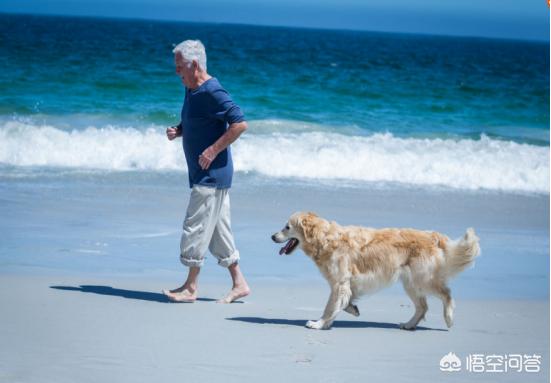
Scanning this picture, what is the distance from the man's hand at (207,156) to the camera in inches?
223

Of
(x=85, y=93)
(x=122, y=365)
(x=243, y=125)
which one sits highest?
(x=85, y=93)

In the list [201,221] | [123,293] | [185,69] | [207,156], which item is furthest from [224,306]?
[185,69]

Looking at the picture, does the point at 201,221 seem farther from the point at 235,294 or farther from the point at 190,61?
the point at 190,61

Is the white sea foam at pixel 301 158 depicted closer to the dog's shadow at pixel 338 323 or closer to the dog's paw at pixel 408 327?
the dog's shadow at pixel 338 323

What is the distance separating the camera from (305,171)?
1245 centimetres

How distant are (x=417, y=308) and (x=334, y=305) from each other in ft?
1.91

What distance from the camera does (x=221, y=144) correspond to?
5.68m

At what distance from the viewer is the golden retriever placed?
17.9 ft

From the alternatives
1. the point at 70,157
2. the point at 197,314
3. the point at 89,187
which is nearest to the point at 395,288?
the point at 197,314

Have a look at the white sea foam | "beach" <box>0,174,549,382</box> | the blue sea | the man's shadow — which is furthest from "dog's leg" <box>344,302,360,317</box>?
the white sea foam

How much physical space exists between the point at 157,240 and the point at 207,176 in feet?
6.78

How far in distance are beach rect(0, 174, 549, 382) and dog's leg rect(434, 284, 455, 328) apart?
0.11 m

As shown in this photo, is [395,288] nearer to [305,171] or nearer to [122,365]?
[122,365]

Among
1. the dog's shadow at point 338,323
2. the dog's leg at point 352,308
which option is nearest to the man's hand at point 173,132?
the dog's shadow at point 338,323
